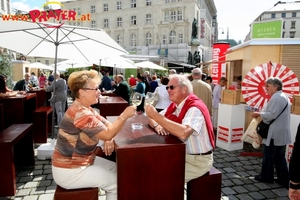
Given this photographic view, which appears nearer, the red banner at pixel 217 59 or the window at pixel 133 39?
the red banner at pixel 217 59

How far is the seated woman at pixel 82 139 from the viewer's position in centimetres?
198

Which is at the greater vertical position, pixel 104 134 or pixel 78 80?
pixel 78 80

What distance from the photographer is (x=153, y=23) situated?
152 feet

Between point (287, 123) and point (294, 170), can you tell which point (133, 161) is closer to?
point (294, 170)

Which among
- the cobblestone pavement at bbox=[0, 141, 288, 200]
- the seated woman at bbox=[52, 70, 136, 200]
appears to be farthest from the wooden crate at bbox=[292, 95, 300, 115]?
the seated woman at bbox=[52, 70, 136, 200]

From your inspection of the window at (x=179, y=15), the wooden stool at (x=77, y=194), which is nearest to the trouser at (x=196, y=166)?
the wooden stool at (x=77, y=194)

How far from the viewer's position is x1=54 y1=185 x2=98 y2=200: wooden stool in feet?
6.74

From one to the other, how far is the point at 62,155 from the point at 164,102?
4.46 m

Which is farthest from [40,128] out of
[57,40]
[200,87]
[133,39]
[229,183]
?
[133,39]

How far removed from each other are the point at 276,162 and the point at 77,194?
321cm

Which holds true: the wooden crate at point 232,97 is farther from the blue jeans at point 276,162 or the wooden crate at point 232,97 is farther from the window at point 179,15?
the window at point 179,15

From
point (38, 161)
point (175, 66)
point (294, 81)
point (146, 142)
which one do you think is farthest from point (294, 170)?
point (175, 66)

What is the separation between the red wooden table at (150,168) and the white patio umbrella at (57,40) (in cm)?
298

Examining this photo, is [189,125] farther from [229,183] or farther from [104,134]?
→ [229,183]
